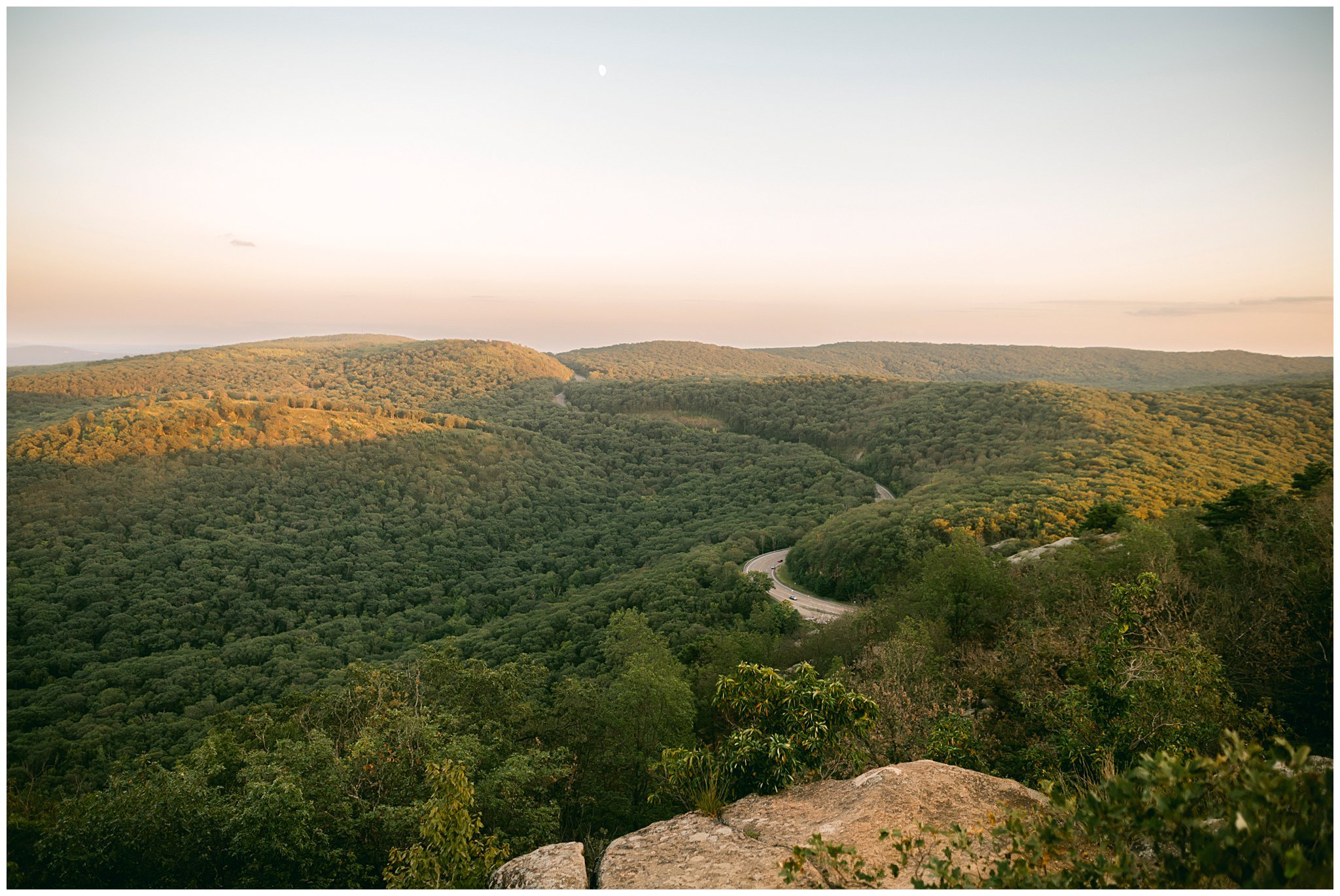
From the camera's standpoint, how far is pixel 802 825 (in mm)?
9625

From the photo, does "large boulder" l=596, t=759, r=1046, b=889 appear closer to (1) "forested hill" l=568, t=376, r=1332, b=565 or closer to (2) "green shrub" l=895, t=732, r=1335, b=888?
(2) "green shrub" l=895, t=732, r=1335, b=888

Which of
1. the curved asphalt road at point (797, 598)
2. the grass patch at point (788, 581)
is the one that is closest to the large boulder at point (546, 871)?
the curved asphalt road at point (797, 598)

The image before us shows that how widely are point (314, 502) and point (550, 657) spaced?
69807mm

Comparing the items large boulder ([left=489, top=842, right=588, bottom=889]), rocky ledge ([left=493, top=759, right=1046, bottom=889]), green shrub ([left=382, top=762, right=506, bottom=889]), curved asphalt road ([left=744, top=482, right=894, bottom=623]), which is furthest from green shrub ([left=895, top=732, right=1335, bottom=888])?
curved asphalt road ([left=744, top=482, right=894, bottom=623])

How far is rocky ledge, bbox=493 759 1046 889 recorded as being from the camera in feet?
28.5

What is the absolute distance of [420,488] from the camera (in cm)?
10625

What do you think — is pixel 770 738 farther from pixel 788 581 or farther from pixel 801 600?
pixel 788 581

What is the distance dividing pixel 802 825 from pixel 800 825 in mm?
45

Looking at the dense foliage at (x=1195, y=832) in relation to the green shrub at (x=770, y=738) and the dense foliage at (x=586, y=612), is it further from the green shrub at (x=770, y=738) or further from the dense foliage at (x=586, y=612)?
the green shrub at (x=770, y=738)

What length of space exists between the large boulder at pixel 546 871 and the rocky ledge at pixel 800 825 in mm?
248

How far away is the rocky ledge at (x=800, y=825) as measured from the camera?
8.69 m

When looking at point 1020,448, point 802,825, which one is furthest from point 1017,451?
point 802,825

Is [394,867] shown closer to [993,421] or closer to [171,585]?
[171,585]

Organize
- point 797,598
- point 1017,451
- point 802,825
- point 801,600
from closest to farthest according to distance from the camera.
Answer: point 802,825 → point 801,600 → point 797,598 → point 1017,451
